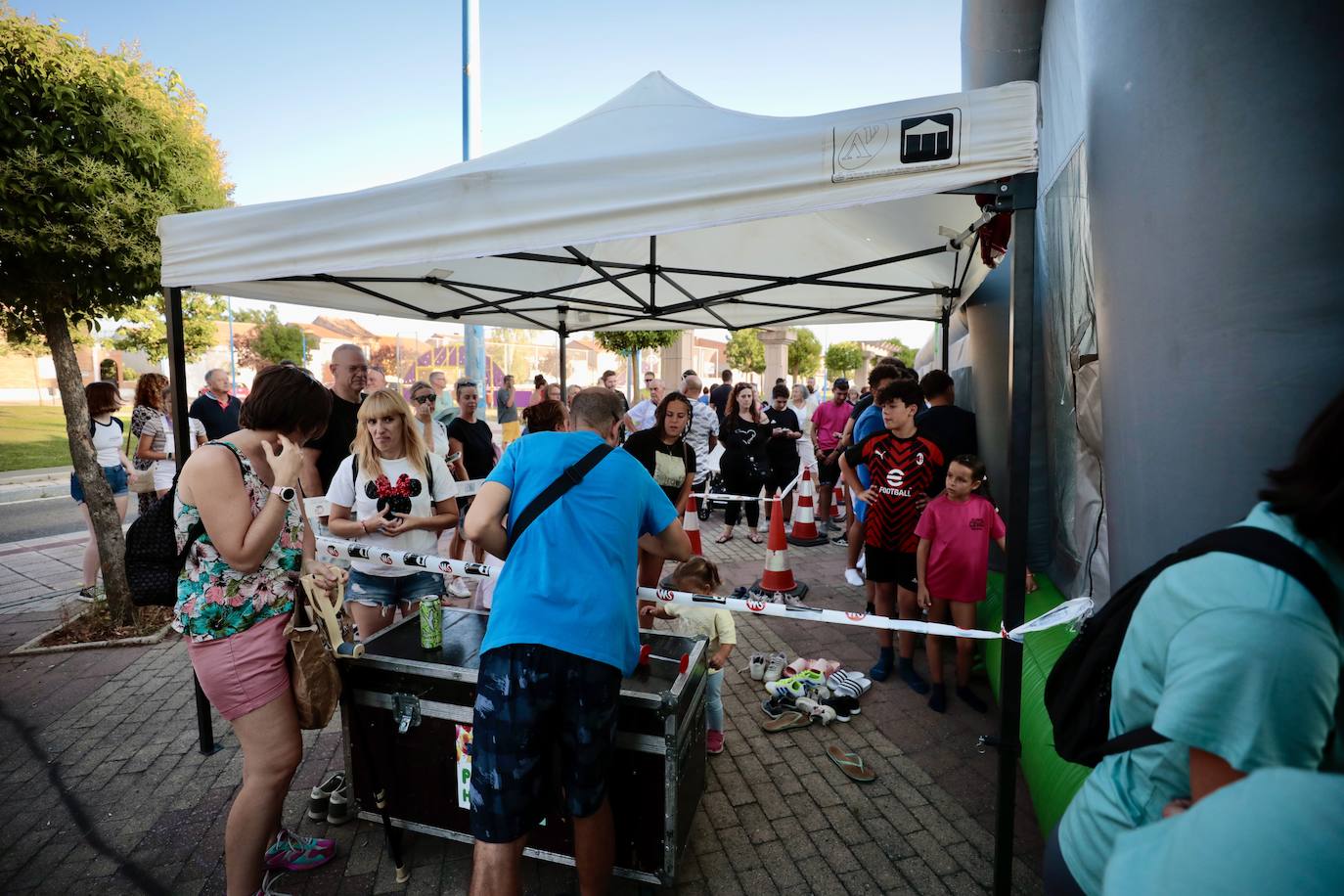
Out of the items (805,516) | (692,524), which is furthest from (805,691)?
(805,516)

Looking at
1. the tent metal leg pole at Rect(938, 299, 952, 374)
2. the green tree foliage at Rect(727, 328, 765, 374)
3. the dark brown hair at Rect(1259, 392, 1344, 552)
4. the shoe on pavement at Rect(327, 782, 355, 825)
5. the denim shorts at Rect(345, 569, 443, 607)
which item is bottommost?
the shoe on pavement at Rect(327, 782, 355, 825)

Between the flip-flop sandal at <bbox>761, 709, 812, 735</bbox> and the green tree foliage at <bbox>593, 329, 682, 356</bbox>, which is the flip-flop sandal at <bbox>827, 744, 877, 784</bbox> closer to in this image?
the flip-flop sandal at <bbox>761, 709, 812, 735</bbox>

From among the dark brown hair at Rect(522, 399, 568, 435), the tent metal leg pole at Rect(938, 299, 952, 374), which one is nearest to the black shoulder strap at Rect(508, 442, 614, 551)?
the dark brown hair at Rect(522, 399, 568, 435)

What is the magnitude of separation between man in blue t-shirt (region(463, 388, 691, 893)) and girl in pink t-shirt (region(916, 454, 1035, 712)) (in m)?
2.27

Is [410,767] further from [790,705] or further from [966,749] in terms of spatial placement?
[966,749]

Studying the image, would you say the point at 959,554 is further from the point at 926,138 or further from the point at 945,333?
the point at 945,333

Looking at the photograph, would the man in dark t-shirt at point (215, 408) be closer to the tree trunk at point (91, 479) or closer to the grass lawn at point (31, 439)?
the tree trunk at point (91, 479)

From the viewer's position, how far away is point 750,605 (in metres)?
2.82

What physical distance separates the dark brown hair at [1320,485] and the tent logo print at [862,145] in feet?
4.96

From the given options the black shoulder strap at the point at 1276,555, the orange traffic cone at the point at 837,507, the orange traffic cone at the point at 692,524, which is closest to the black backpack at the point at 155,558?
the black shoulder strap at the point at 1276,555

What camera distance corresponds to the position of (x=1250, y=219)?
1.38 m

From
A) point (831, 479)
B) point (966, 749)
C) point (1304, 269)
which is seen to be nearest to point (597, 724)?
point (1304, 269)

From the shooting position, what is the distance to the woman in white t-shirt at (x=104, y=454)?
5.54 m

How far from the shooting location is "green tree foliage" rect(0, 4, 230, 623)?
3982 mm
